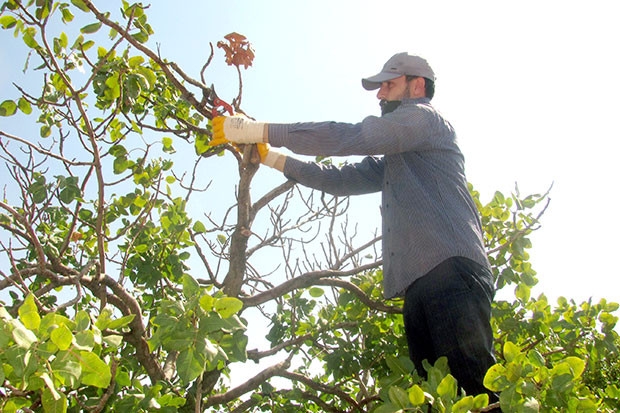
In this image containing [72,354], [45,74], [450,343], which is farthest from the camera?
[45,74]

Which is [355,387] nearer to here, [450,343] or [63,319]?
[450,343]

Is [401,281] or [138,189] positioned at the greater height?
[138,189]

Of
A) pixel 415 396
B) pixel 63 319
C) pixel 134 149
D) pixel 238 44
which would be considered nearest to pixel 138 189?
pixel 134 149

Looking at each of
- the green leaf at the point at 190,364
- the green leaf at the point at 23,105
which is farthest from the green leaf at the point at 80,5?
the green leaf at the point at 190,364

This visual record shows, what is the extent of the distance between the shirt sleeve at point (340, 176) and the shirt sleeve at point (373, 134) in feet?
1.29

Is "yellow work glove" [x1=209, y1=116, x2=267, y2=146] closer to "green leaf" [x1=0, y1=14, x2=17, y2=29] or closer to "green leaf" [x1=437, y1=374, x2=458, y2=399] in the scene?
"green leaf" [x1=0, y1=14, x2=17, y2=29]

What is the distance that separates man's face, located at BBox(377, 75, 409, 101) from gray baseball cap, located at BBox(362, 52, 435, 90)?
5 cm

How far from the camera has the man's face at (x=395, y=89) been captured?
309 cm

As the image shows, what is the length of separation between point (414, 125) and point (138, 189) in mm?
1725

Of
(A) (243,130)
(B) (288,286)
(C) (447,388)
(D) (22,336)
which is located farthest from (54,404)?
(B) (288,286)

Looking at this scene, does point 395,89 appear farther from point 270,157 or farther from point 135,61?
point 135,61

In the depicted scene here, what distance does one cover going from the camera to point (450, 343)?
7.21 feet

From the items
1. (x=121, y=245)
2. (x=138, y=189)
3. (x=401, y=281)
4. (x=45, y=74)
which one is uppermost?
(x=45, y=74)

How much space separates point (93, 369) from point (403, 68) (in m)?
2.37
